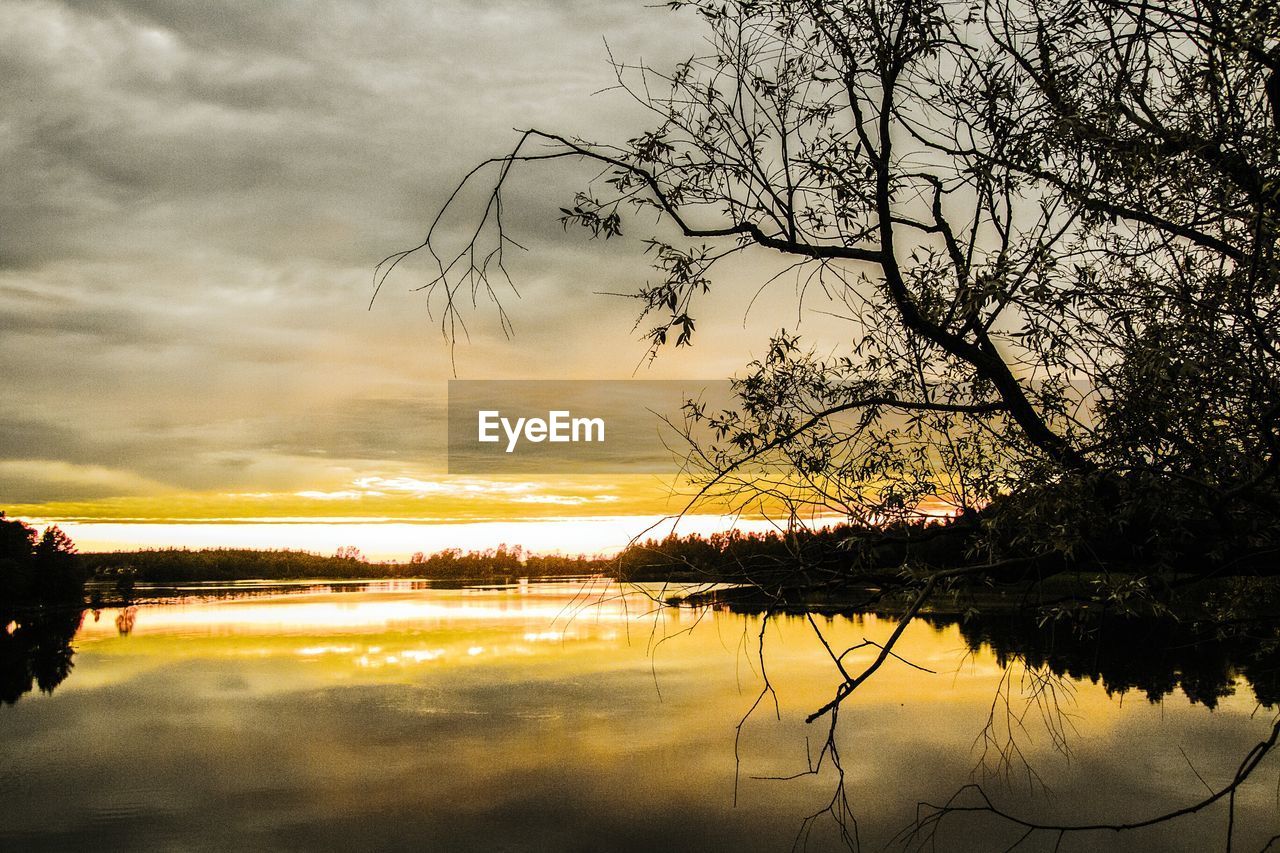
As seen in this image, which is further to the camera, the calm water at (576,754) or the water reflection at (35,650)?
the water reflection at (35,650)

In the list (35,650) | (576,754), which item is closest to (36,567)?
(35,650)

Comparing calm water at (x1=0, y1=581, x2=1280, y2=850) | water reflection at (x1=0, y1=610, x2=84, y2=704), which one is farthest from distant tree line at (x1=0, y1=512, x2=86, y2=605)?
calm water at (x1=0, y1=581, x2=1280, y2=850)

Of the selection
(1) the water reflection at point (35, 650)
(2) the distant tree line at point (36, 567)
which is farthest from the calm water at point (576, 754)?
(2) the distant tree line at point (36, 567)

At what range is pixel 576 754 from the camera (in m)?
40.5

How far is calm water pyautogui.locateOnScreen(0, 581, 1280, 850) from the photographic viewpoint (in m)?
32.7

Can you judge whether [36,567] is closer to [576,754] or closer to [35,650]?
[35,650]

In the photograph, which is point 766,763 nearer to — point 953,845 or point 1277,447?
point 953,845

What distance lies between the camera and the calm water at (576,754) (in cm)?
3272

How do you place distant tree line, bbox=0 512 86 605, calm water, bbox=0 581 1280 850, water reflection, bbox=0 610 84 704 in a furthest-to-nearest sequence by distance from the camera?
distant tree line, bbox=0 512 86 605 < water reflection, bbox=0 610 84 704 < calm water, bbox=0 581 1280 850

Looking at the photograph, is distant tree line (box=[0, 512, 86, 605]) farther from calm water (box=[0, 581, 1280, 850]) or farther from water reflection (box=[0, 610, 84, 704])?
calm water (box=[0, 581, 1280, 850])

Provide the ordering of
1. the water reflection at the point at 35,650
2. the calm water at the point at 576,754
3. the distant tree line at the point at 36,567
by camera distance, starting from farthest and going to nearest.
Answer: the distant tree line at the point at 36,567
the water reflection at the point at 35,650
the calm water at the point at 576,754

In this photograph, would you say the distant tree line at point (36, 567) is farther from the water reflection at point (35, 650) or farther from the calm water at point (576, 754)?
the calm water at point (576, 754)

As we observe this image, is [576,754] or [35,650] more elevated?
[35,650]

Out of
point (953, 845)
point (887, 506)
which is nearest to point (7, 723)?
point (953, 845)
